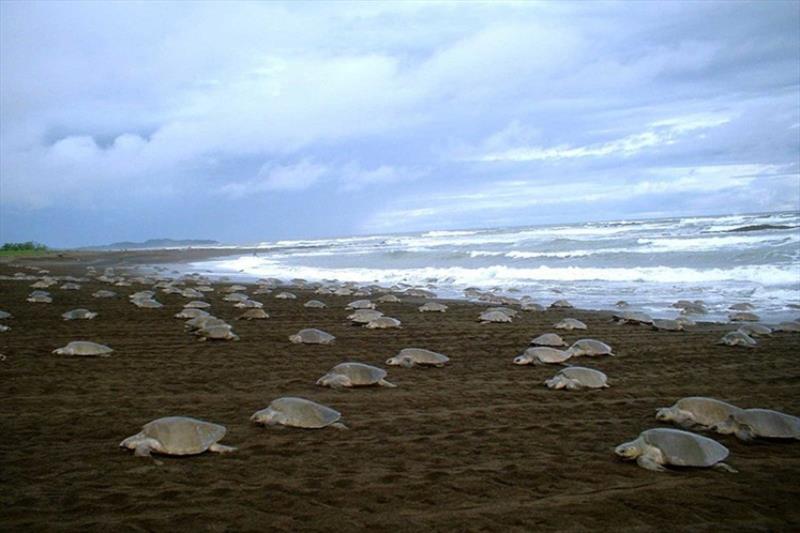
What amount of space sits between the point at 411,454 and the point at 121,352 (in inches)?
267

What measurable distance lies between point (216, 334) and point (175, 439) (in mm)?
6253

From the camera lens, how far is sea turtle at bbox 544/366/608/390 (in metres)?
7.94

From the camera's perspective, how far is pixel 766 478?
4922mm

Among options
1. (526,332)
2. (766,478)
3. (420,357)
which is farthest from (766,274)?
(766,478)

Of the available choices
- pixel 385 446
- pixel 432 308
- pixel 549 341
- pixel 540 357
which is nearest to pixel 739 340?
pixel 549 341

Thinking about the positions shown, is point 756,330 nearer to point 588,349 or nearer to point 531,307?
point 588,349

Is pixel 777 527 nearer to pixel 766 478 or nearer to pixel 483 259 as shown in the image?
pixel 766 478

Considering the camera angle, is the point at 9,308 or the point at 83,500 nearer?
the point at 83,500

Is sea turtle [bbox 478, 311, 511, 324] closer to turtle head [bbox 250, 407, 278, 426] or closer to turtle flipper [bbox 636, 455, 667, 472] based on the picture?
turtle head [bbox 250, 407, 278, 426]

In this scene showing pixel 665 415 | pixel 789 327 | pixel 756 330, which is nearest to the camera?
pixel 665 415

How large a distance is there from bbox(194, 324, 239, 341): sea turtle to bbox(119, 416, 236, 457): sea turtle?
5960 mm

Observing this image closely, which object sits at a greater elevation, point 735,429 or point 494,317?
point 494,317

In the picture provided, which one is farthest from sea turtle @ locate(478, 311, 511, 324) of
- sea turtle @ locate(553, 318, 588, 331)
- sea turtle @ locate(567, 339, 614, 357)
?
sea turtle @ locate(567, 339, 614, 357)

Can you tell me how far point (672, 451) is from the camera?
5113 millimetres
